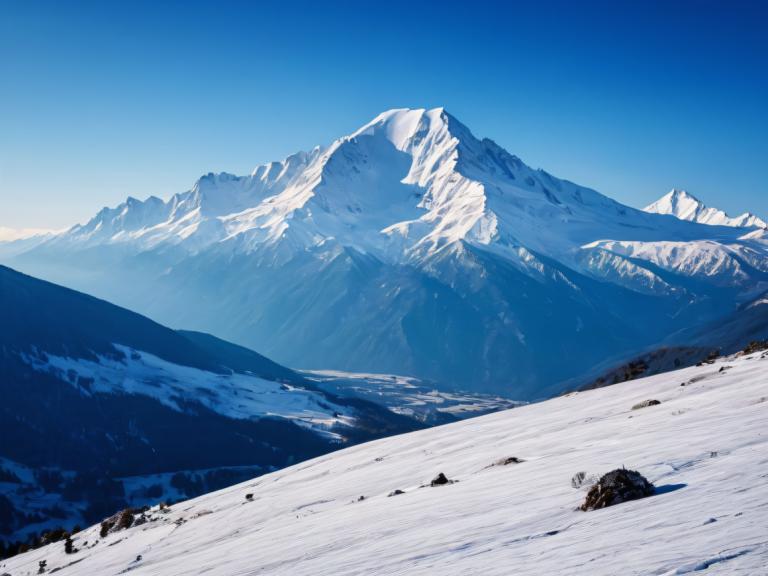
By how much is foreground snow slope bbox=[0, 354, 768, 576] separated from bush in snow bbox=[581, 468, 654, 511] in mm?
282

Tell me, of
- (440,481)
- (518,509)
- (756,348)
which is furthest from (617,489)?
(756,348)

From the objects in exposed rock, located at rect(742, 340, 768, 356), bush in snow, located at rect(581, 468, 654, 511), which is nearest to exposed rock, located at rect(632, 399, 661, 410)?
bush in snow, located at rect(581, 468, 654, 511)

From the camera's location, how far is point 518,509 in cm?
1614

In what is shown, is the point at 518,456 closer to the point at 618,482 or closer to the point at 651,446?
the point at 651,446

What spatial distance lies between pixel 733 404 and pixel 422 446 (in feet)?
45.0

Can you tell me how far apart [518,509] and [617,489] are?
2200mm

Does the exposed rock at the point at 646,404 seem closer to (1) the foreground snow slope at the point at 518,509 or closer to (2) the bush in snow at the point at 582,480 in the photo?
(1) the foreground snow slope at the point at 518,509

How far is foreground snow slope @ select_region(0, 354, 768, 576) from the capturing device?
12.5 m

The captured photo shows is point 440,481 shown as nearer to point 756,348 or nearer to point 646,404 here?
point 646,404

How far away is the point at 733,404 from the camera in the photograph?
22.7m

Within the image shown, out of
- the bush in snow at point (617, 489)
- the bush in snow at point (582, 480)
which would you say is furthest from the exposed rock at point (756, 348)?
the bush in snow at point (617, 489)

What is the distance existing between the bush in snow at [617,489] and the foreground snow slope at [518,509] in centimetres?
28

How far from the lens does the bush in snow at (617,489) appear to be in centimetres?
1498

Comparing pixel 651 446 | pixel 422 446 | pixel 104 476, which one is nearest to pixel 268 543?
pixel 651 446
